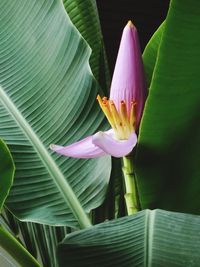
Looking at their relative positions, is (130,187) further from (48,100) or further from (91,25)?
(91,25)

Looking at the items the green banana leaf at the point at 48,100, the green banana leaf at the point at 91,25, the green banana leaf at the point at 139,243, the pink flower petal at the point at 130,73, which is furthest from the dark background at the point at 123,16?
the green banana leaf at the point at 139,243

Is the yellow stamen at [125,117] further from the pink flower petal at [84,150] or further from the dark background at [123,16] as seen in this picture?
the dark background at [123,16]

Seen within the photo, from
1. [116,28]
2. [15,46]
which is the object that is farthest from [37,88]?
[116,28]

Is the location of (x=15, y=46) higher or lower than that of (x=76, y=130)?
higher

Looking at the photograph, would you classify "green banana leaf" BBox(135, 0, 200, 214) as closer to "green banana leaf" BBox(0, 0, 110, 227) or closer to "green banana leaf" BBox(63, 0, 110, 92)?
"green banana leaf" BBox(0, 0, 110, 227)

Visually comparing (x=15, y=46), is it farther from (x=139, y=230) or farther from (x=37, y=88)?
(x=139, y=230)

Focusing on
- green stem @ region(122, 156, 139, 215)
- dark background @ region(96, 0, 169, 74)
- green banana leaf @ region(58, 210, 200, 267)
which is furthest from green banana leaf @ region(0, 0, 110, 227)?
dark background @ region(96, 0, 169, 74)
